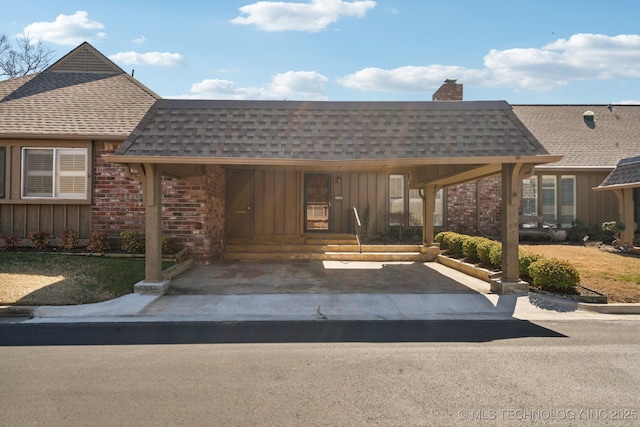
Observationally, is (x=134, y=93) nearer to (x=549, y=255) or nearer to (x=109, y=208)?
(x=109, y=208)

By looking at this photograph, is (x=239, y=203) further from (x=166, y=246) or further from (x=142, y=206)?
(x=166, y=246)

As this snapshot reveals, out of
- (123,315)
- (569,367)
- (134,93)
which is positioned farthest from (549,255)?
(134,93)

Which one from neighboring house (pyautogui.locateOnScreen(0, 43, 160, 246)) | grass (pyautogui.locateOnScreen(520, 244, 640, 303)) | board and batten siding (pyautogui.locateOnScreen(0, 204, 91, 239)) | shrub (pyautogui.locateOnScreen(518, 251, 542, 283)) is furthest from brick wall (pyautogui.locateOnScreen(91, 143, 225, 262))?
grass (pyautogui.locateOnScreen(520, 244, 640, 303))

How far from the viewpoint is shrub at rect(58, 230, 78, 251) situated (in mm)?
10352

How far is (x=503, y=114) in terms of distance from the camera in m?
8.52

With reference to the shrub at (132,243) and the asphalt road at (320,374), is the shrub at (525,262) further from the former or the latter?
the shrub at (132,243)

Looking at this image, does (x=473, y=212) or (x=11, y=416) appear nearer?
(x=11, y=416)

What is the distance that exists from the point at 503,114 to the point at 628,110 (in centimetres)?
1657

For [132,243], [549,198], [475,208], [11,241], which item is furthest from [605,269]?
[11,241]

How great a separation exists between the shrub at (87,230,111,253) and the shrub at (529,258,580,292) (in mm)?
9571

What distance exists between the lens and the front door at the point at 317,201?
14656mm

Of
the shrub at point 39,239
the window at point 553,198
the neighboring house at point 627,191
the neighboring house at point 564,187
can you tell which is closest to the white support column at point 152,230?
the shrub at point 39,239

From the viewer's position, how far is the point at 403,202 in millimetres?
15250

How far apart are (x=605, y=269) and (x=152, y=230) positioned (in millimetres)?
10055
